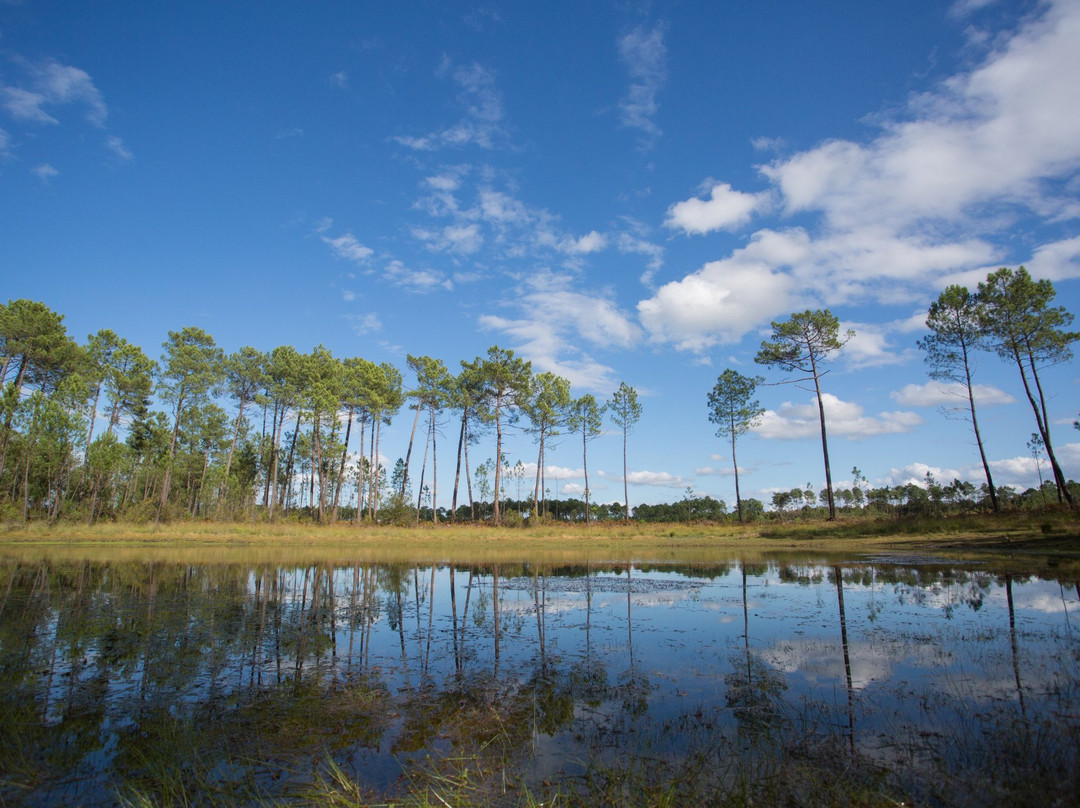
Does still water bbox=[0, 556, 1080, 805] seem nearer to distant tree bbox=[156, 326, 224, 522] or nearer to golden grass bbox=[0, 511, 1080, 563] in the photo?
golden grass bbox=[0, 511, 1080, 563]

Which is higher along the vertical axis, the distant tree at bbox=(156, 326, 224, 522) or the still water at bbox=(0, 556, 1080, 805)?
the distant tree at bbox=(156, 326, 224, 522)

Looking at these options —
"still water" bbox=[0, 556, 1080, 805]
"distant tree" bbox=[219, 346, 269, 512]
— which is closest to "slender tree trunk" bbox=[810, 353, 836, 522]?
"still water" bbox=[0, 556, 1080, 805]

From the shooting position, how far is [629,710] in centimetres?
602

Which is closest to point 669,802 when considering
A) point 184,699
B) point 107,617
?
point 184,699

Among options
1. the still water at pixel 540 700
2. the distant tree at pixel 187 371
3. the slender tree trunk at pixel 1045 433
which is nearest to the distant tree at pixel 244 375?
the distant tree at pixel 187 371

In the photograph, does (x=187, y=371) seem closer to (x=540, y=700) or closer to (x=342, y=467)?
(x=342, y=467)

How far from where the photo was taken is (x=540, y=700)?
6.39 meters

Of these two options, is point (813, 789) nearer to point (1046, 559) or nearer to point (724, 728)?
point (724, 728)

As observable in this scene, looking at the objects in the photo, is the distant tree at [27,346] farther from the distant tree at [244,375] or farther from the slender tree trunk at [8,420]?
the distant tree at [244,375]

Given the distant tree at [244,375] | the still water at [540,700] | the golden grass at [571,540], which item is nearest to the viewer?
the still water at [540,700]

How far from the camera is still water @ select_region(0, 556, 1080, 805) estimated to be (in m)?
4.17

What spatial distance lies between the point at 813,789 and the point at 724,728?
1.48 metres

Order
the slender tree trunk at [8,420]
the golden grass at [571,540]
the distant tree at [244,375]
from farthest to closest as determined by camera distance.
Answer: the distant tree at [244,375] < the slender tree trunk at [8,420] < the golden grass at [571,540]

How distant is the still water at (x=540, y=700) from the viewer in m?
4.17
